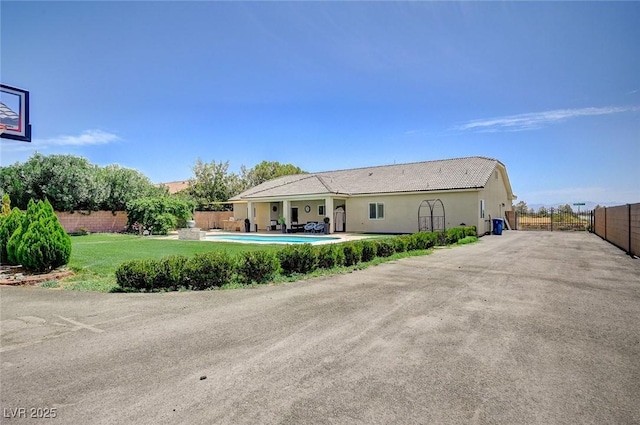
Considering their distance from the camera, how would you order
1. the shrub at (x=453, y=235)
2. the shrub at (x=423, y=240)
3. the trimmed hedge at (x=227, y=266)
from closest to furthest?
the trimmed hedge at (x=227, y=266) → the shrub at (x=423, y=240) → the shrub at (x=453, y=235)

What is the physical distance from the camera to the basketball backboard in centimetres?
723

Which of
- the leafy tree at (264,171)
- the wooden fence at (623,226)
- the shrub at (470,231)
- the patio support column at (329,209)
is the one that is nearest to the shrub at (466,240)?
the shrub at (470,231)

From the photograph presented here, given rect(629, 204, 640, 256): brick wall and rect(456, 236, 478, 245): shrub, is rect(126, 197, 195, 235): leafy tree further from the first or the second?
rect(629, 204, 640, 256): brick wall

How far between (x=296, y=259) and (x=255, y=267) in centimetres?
133

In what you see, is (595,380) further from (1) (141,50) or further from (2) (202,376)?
(1) (141,50)

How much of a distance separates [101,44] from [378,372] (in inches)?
524

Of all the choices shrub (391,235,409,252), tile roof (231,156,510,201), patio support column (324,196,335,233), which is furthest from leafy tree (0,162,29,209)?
shrub (391,235,409,252)

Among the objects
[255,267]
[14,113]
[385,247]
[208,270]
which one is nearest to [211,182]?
[385,247]

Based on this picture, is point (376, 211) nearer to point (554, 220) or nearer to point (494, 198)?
point (494, 198)

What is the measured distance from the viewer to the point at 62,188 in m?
26.5

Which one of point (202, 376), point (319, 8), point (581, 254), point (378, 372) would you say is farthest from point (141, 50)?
point (581, 254)

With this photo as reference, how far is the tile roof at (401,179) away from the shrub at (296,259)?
15.5 m

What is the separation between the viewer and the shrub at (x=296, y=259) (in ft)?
29.8

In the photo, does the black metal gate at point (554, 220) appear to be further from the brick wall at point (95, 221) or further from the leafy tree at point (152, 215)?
the brick wall at point (95, 221)
